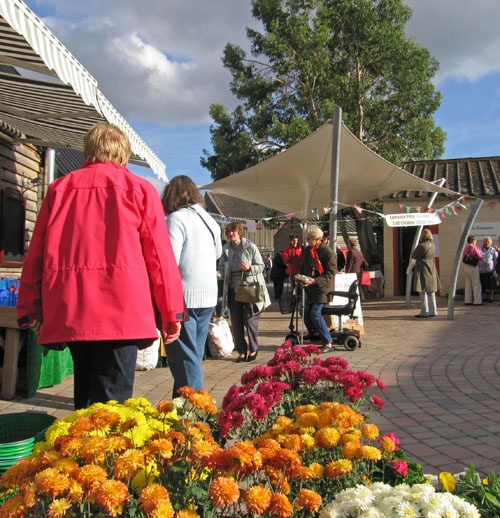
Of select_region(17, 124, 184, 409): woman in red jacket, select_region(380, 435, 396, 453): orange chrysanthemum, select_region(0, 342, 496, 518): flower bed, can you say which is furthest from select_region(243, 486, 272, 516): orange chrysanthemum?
select_region(17, 124, 184, 409): woman in red jacket

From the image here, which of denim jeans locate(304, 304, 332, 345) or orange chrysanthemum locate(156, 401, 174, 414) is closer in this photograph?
orange chrysanthemum locate(156, 401, 174, 414)

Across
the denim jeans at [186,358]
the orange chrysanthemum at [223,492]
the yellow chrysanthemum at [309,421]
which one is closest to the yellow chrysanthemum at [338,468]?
the yellow chrysanthemum at [309,421]

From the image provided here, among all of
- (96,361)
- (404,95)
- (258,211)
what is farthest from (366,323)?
(258,211)

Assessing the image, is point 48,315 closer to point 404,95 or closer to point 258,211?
point 404,95

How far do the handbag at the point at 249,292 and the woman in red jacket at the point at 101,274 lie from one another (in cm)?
415

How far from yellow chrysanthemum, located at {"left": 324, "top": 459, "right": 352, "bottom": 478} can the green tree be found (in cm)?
2187

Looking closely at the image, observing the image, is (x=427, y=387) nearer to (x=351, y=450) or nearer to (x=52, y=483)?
(x=351, y=450)

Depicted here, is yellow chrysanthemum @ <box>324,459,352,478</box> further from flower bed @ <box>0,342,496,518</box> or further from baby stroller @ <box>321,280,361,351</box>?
baby stroller @ <box>321,280,361,351</box>

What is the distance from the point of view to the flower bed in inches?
56.6

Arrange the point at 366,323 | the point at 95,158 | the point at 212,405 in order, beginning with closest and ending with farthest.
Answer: the point at 212,405 → the point at 95,158 → the point at 366,323

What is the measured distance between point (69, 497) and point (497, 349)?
7404mm

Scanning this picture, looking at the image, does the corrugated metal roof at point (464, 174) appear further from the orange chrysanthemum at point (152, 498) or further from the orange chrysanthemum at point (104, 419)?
the orange chrysanthemum at point (152, 498)

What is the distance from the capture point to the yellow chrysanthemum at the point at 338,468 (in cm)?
177

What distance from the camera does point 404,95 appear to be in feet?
79.9
